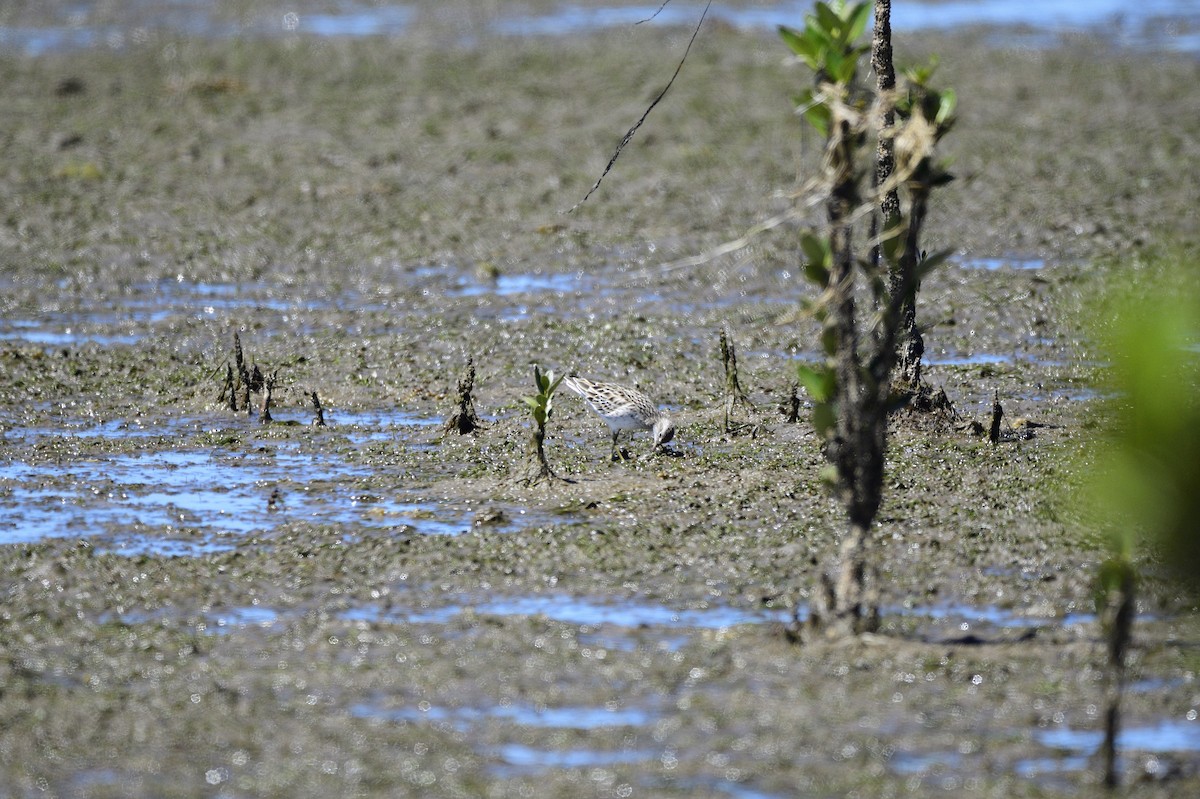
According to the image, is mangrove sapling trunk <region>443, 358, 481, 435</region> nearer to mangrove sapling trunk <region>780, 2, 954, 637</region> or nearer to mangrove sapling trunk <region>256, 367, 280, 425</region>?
mangrove sapling trunk <region>256, 367, 280, 425</region>

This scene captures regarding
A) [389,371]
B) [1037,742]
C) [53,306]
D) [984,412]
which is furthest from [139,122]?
[1037,742]

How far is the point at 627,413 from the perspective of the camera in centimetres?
904

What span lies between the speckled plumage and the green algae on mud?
20cm

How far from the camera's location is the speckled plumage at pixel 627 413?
29.7ft

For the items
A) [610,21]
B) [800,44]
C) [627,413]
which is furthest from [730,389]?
[610,21]

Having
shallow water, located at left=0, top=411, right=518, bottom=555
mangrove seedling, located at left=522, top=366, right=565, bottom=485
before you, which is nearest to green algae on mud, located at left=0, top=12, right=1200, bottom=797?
shallow water, located at left=0, top=411, right=518, bottom=555

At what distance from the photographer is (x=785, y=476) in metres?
8.62

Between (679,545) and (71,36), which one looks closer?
(679,545)

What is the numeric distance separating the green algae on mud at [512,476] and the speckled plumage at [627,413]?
8.0 inches

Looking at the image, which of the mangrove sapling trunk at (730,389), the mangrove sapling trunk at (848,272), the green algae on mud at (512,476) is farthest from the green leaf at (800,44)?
the mangrove sapling trunk at (730,389)

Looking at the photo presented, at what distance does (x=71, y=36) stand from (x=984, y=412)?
20.7 meters

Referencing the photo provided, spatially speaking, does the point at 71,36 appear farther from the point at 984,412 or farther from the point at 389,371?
the point at 984,412

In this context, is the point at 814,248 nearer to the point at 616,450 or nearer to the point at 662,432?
the point at 662,432

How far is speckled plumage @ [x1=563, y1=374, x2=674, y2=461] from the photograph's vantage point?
9.05m
